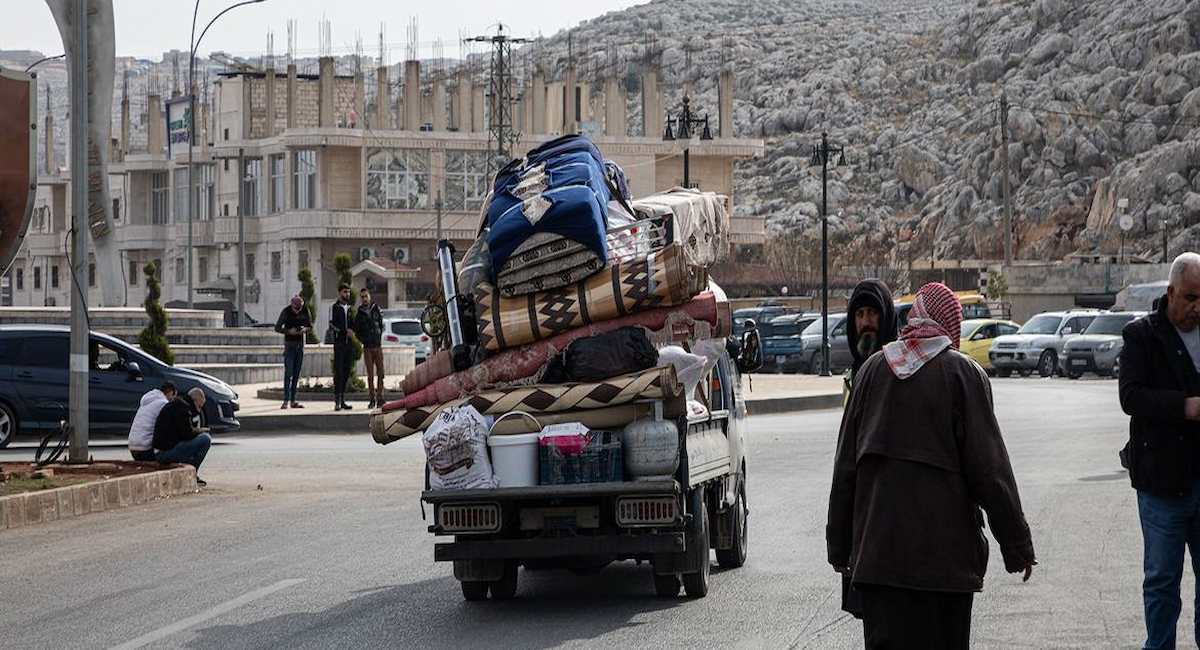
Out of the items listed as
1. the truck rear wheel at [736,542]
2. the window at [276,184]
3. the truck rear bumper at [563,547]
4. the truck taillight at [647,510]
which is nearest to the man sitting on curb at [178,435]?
the truck rear wheel at [736,542]

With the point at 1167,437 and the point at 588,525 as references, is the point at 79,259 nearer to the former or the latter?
the point at 588,525

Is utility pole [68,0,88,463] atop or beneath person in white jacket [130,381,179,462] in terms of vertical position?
atop

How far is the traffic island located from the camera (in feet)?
53.4

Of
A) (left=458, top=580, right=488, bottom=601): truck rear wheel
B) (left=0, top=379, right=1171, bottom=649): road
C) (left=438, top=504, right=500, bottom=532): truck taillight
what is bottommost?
(left=0, top=379, right=1171, bottom=649): road

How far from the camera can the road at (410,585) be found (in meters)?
9.93

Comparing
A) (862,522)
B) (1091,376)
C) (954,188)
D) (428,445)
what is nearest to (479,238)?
(428,445)

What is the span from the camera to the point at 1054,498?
17.2 meters

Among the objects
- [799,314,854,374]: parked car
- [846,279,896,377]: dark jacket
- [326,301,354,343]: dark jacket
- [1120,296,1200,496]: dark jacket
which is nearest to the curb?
[326,301,354,343]: dark jacket

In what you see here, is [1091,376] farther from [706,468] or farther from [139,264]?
[139,264]

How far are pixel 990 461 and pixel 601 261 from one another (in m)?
5.19

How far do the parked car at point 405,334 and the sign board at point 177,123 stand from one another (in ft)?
197

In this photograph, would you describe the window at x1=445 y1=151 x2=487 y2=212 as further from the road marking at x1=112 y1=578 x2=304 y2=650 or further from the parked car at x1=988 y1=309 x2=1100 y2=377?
the road marking at x1=112 y1=578 x2=304 y2=650

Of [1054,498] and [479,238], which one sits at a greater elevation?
[479,238]

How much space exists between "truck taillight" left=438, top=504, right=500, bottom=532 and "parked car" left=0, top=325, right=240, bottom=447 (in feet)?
50.3
